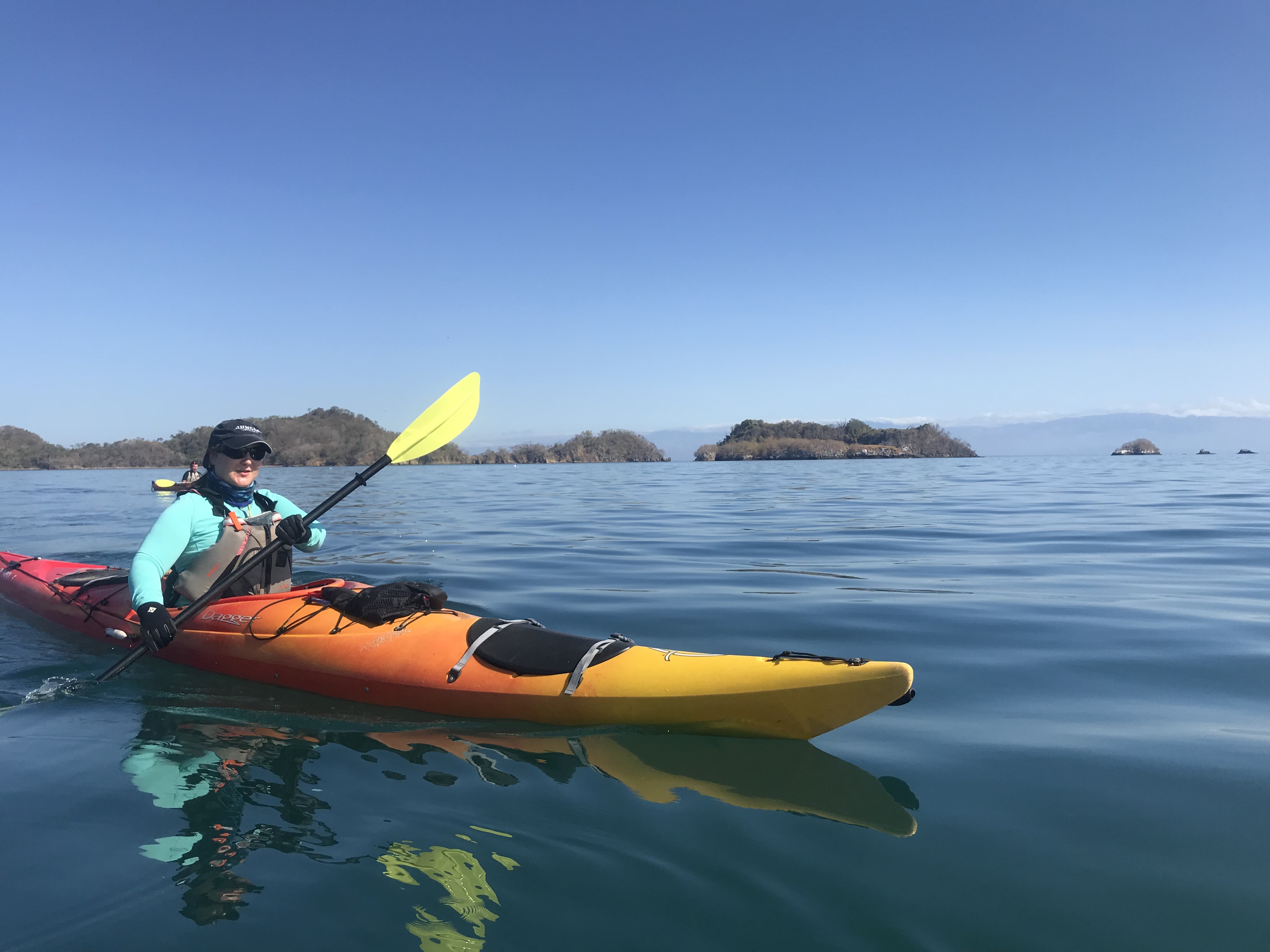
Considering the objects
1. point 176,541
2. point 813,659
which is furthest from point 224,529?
point 813,659

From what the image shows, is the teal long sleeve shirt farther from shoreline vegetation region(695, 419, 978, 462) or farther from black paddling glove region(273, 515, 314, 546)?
shoreline vegetation region(695, 419, 978, 462)

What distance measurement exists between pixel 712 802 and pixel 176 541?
4006mm

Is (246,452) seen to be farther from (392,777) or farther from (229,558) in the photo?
(392,777)

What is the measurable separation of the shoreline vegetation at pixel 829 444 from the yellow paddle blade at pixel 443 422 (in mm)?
83998

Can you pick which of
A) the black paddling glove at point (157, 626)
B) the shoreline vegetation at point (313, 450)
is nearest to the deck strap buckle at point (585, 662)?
the black paddling glove at point (157, 626)

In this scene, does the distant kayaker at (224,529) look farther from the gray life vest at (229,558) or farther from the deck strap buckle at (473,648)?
the deck strap buckle at (473,648)

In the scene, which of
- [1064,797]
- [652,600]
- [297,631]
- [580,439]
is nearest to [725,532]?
[652,600]

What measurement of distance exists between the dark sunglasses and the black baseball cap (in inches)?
0.5

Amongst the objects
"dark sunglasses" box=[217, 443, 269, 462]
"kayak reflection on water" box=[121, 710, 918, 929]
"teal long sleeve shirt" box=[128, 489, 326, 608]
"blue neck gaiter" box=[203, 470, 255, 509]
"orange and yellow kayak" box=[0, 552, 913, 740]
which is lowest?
"kayak reflection on water" box=[121, 710, 918, 929]

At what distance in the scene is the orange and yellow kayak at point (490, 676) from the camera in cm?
350

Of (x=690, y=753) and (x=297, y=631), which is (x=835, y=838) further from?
(x=297, y=631)

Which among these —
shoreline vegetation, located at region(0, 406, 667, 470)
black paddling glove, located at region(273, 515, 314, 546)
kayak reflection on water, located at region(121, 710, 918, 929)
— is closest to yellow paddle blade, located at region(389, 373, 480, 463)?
black paddling glove, located at region(273, 515, 314, 546)

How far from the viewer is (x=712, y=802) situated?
3.06 m

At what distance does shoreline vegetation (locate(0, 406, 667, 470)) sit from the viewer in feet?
252
